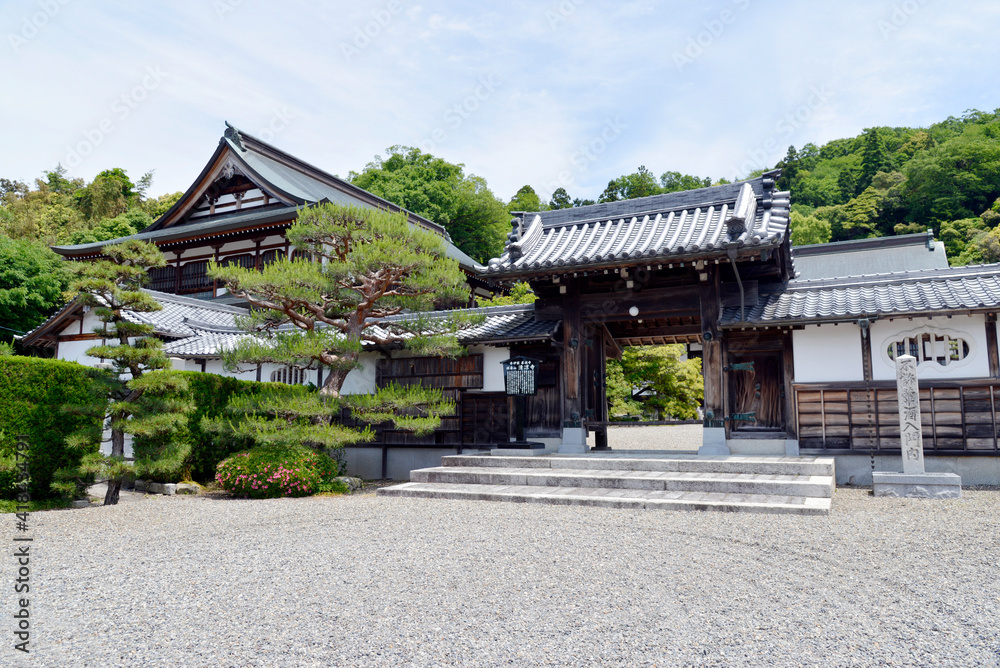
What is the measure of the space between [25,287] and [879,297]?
23.9m

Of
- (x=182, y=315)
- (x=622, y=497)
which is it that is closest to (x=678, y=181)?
(x=182, y=315)

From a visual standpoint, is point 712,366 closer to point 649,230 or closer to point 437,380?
point 649,230

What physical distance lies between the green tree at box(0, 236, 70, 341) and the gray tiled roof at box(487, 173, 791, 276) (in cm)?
1650

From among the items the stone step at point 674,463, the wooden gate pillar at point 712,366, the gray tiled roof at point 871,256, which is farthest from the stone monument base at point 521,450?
the gray tiled roof at point 871,256

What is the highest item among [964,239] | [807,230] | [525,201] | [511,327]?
[525,201]

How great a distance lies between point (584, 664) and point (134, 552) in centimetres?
427

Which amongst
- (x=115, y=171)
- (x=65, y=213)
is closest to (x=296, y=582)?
(x=65, y=213)

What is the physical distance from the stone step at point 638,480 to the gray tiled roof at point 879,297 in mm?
2685

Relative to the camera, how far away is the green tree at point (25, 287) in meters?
20.1

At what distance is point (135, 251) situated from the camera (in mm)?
8820

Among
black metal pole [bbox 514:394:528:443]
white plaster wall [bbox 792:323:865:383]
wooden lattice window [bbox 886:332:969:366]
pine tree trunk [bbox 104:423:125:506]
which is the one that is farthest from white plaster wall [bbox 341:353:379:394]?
wooden lattice window [bbox 886:332:969:366]

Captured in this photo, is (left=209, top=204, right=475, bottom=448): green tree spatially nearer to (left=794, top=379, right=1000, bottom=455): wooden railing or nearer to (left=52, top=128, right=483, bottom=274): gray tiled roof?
(left=794, top=379, right=1000, bottom=455): wooden railing

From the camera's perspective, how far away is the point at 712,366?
Result: 1015 cm

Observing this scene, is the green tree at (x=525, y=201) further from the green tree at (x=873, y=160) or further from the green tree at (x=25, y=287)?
the green tree at (x=25, y=287)
